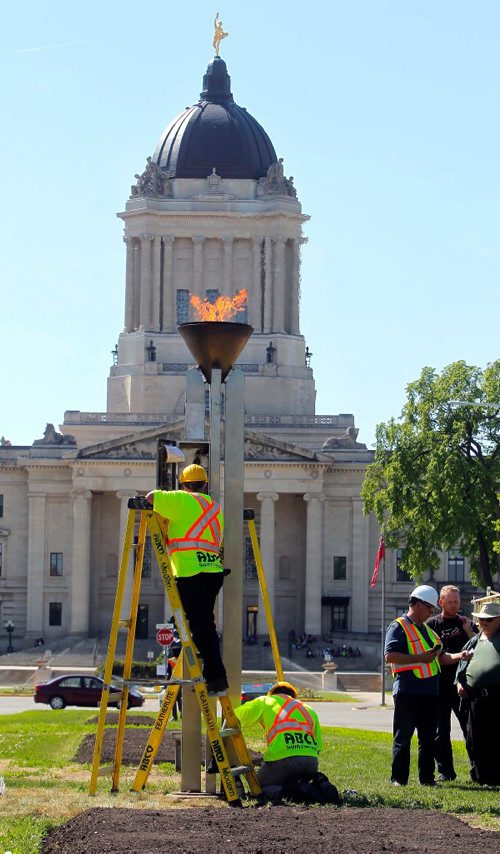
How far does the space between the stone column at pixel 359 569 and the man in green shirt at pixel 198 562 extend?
89.2 meters

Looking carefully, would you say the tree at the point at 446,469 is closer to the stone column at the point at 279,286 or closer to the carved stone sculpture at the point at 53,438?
the carved stone sculpture at the point at 53,438

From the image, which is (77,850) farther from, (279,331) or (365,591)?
(279,331)

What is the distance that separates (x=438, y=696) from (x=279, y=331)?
97178 millimetres

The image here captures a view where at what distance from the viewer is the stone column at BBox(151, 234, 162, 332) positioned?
120m

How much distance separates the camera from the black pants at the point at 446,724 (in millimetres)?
23438

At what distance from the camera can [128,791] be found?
20.5 m

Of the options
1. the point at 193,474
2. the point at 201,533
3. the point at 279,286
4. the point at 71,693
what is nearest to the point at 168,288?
the point at 279,286

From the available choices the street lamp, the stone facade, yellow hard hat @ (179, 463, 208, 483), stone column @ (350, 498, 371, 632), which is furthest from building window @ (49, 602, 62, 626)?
yellow hard hat @ (179, 463, 208, 483)

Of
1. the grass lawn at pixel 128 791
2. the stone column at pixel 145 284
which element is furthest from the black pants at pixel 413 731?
the stone column at pixel 145 284

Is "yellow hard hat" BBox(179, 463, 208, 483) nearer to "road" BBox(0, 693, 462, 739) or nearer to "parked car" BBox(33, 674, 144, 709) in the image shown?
"road" BBox(0, 693, 462, 739)

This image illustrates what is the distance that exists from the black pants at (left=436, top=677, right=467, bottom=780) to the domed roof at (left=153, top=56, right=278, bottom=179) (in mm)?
100460

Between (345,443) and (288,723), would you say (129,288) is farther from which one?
(288,723)

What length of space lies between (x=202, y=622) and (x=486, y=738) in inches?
176

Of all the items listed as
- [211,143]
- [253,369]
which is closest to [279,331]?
[253,369]
